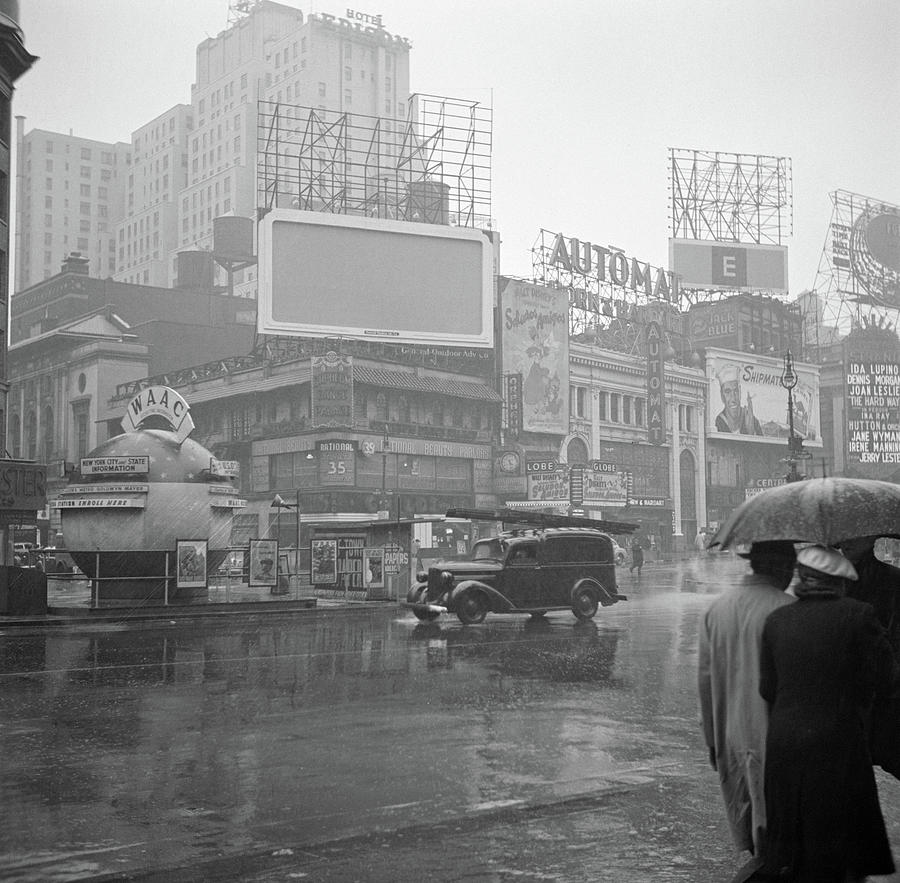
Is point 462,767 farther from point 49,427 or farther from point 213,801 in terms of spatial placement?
point 49,427

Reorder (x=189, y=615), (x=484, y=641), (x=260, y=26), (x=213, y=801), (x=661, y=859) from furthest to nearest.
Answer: (x=260, y=26) → (x=189, y=615) → (x=484, y=641) → (x=213, y=801) → (x=661, y=859)

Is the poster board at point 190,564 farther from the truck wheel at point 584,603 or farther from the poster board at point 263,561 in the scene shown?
the truck wheel at point 584,603

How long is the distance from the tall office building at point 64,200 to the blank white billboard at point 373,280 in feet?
288

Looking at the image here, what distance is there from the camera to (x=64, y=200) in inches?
5871

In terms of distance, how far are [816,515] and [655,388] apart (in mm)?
78960

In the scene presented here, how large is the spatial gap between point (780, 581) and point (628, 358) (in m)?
79.2

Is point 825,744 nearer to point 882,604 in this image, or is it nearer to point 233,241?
point 882,604

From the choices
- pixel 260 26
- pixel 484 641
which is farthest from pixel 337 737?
pixel 260 26

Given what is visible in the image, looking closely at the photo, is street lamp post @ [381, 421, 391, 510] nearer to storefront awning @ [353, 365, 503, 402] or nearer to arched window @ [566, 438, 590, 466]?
storefront awning @ [353, 365, 503, 402]

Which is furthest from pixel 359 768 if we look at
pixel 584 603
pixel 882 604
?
pixel 584 603

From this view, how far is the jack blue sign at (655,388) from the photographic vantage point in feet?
274

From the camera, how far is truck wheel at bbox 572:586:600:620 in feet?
79.6

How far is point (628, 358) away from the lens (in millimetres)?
83562

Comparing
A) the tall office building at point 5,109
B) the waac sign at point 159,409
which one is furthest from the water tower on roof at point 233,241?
the waac sign at point 159,409
